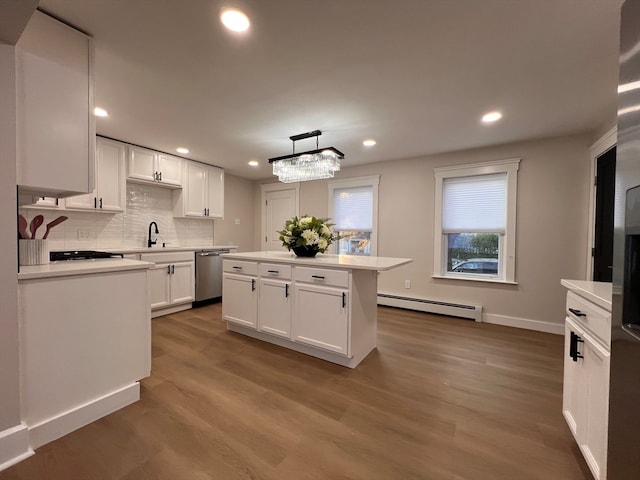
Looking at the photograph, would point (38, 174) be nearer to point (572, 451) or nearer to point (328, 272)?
point (328, 272)

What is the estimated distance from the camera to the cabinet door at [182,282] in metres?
3.80

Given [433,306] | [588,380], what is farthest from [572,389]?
[433,306]

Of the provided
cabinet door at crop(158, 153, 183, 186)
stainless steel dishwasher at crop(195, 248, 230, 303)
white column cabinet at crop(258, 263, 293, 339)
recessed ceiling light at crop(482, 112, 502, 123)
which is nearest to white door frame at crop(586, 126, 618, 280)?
recessed ceiling light at crop(482, 112, 502, 123)

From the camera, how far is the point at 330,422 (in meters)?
1.64

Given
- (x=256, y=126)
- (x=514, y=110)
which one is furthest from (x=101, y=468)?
(x=514, y=110)

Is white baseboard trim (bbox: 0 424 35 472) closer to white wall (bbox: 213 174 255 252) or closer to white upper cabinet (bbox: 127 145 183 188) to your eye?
white upper cabinet (bbox: 127 145 183 188)

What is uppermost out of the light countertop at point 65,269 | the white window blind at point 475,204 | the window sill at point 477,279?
the white window blind at point 475,204

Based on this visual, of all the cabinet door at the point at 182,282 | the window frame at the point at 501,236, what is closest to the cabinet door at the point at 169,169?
the cabinet door at the point at 182,282

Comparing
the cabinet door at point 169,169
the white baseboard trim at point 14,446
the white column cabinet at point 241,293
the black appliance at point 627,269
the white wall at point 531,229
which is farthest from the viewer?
the cabinet door at point 169,169

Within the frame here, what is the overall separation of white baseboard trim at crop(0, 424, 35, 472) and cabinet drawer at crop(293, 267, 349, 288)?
1.84 m

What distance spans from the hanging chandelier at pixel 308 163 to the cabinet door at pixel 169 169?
6.41ft

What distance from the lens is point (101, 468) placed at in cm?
129

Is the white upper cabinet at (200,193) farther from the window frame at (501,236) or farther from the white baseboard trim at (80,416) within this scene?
the window frame at (501,236)

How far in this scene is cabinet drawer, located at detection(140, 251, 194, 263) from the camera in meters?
3.50
